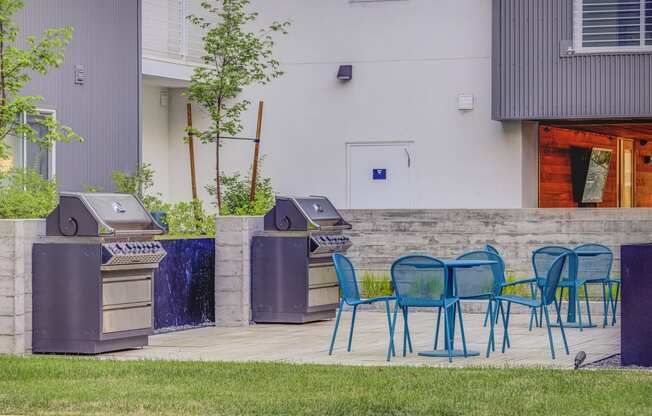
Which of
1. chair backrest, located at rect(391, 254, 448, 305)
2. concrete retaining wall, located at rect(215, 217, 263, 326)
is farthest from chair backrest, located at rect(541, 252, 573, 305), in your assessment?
concrete retaining wall, located at rect(215, 217, 263, 326)

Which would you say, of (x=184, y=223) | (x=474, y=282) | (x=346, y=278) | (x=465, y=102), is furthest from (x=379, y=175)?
(x=474, y=282)

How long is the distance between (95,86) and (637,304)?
506 inches

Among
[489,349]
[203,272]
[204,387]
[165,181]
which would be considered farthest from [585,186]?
[204,387]

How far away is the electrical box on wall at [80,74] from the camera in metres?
21.8

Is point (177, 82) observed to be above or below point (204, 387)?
above

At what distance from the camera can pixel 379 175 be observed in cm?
2573

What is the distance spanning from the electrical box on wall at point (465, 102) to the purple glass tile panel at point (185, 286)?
957 cm

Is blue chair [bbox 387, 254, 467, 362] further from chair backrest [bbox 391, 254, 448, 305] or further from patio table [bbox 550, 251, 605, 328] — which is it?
patio table [bbox 550, 251, 605, 328]

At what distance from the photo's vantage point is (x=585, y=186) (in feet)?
91.5

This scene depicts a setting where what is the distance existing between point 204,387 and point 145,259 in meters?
3.45

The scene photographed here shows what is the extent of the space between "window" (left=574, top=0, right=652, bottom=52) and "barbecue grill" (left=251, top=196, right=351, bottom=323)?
8876mm

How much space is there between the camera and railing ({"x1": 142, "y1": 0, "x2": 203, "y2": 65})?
25234 millimetres

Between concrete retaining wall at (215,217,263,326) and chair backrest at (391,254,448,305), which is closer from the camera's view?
chair backrest at (391,254,448,305)

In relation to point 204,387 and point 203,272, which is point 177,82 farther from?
point 204,387
